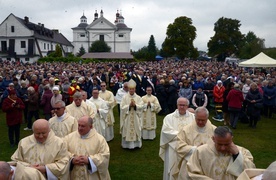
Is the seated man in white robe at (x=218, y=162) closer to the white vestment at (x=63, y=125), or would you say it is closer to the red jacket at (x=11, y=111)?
the white vestment at (x=63, y=125)

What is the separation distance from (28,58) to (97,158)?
58.4m

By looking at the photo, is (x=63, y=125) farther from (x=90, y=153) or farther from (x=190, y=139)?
(x=190, y=139)

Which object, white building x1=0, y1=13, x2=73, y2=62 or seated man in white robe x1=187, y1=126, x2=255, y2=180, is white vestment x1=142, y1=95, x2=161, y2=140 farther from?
white building x1=0, y1=13, x2=73, y2=62

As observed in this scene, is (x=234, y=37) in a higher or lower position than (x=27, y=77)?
higher

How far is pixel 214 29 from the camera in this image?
204ft

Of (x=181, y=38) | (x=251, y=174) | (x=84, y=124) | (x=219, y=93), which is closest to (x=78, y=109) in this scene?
(x=84, y=124)

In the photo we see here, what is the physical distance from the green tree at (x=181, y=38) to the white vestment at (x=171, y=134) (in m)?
53.9

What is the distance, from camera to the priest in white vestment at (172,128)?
18.4ft

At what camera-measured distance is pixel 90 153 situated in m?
4.75

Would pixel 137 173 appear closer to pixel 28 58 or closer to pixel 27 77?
pixel 27 77

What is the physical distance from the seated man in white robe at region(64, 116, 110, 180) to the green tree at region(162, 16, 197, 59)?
55.3 m

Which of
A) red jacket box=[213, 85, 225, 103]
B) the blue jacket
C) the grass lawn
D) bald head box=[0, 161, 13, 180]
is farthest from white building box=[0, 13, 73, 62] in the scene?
bald head box=[0, 161, 13, 180]

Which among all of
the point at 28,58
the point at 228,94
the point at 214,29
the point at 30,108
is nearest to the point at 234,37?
the point at 214,29

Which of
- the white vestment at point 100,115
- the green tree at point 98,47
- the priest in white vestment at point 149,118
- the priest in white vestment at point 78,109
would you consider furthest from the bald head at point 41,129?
the green tree at point 98,47
